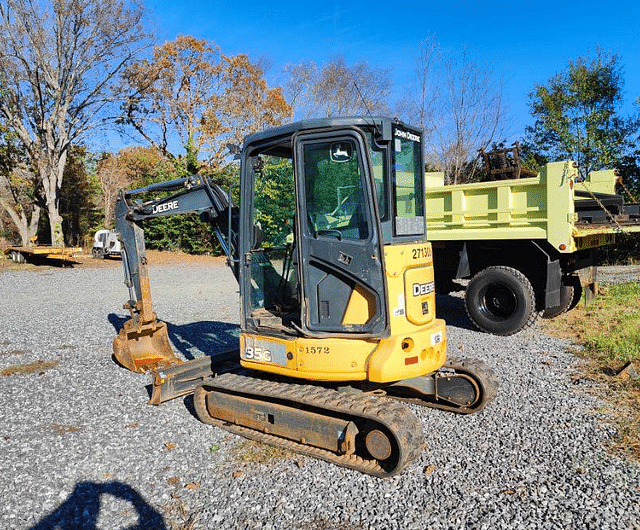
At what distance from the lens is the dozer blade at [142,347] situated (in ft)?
21.3

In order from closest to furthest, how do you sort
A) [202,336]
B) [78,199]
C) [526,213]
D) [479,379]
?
[479,379] → [526,213] → [202,336] → [78,199]

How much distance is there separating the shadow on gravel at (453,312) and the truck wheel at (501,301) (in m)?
0.43

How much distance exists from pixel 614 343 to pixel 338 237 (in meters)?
4.85

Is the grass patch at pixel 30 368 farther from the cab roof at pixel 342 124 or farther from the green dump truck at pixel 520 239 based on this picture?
the green dump truck at pixel 520 239

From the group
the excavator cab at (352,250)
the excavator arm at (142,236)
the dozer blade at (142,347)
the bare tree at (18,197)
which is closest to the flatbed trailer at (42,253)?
the bare tree at (18,197)

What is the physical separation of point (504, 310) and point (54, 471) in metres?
6.58

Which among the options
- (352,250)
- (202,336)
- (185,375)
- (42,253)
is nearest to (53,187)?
(42,253)

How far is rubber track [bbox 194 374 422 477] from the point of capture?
3.81 metres

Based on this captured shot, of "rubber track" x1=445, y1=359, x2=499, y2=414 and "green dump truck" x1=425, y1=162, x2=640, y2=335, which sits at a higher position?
"green dump truck" x1=425, y1=162, x2=640, y2=335

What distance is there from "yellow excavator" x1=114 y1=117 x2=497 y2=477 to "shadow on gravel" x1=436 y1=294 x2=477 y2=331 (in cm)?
428

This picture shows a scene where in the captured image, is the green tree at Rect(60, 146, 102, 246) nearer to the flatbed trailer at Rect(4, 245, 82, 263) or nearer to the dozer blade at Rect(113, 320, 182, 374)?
the flatbed trailer at Rect(4, 245, 82, 263)

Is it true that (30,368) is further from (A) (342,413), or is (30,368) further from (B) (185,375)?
(A) (342,413)

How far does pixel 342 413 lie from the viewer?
4105 mm

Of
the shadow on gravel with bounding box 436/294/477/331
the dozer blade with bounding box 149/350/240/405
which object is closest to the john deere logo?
the dozer blade with bounding box 149/350/240/405
